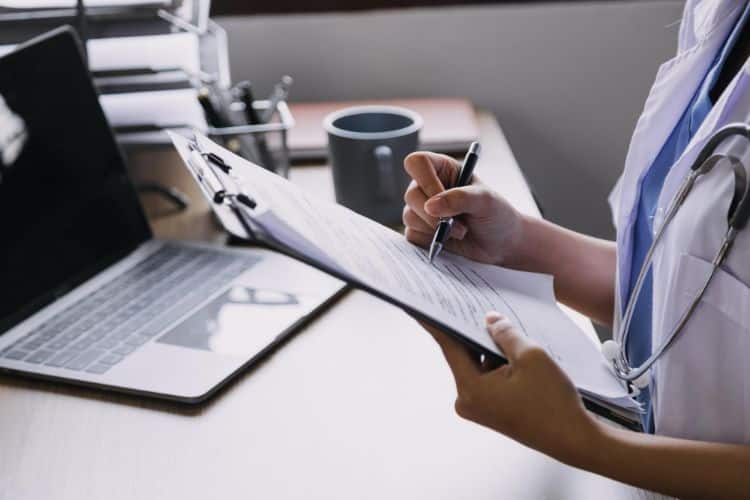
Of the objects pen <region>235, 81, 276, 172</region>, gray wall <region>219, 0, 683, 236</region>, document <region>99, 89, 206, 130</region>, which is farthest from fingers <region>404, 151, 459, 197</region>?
gray wall <region>219, 0, 683, 236</region>

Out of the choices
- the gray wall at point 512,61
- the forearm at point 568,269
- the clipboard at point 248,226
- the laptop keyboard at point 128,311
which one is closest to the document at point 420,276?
the clipboard at point 248,226

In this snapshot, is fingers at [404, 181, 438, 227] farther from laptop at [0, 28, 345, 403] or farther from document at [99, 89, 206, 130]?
document at [99, 89, 206, 130]

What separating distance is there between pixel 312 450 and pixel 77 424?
0.21 metres

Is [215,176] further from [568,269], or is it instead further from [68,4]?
[68,4]

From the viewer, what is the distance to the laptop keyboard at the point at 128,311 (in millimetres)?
832

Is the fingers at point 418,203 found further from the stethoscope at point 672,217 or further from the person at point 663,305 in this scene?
the stethoscope at point 672,217

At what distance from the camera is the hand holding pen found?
0.81m

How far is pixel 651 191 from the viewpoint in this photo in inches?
34.2

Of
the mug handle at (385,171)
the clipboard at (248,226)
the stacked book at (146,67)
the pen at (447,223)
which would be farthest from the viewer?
the stacked book at (146,67)

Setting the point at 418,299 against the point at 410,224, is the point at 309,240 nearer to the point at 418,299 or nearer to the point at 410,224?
the point at 418,299

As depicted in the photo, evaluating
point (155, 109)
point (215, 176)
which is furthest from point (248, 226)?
point (155, 109)

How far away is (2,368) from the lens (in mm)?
817

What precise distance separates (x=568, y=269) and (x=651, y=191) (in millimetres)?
122

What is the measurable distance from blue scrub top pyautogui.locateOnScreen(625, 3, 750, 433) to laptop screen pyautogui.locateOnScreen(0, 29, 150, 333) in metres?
0.59
